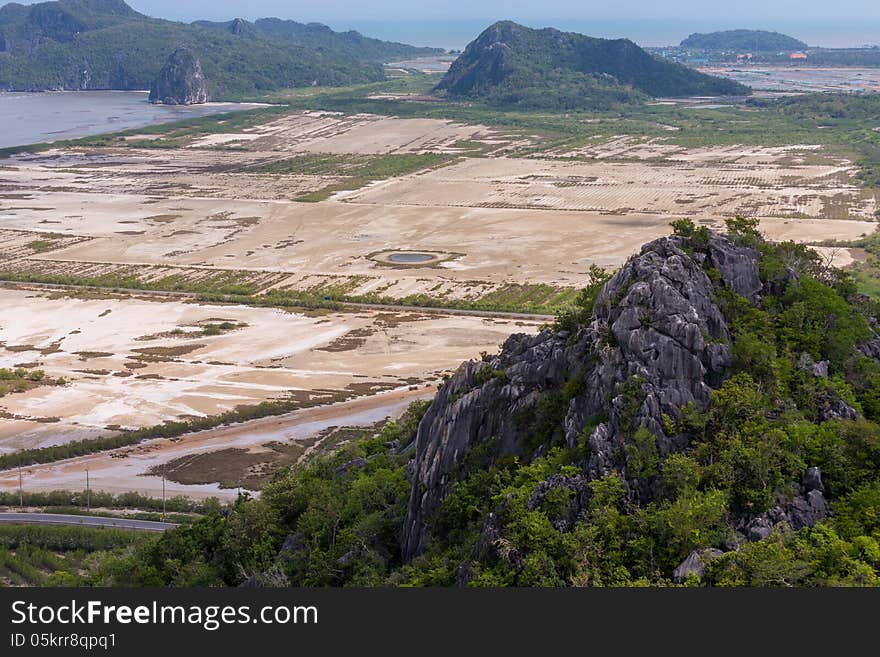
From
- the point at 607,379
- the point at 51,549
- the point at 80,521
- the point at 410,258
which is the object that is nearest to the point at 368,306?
the point at 410,258

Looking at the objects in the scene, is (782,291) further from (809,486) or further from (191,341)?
(191,341)

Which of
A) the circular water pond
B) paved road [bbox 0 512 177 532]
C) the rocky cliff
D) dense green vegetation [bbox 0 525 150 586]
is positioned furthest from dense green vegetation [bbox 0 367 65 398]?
the circular water pond

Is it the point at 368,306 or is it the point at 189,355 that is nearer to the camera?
the point at 189,355

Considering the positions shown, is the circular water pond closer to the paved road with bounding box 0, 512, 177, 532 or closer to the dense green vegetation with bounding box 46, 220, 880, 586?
the paved road with bounding box 0, 512, 177, 532

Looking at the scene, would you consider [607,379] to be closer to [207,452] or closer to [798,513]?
[798,513]

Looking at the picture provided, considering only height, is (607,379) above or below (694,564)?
above

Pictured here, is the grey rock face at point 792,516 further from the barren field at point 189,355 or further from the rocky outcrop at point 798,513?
the barren field at point 189,355
